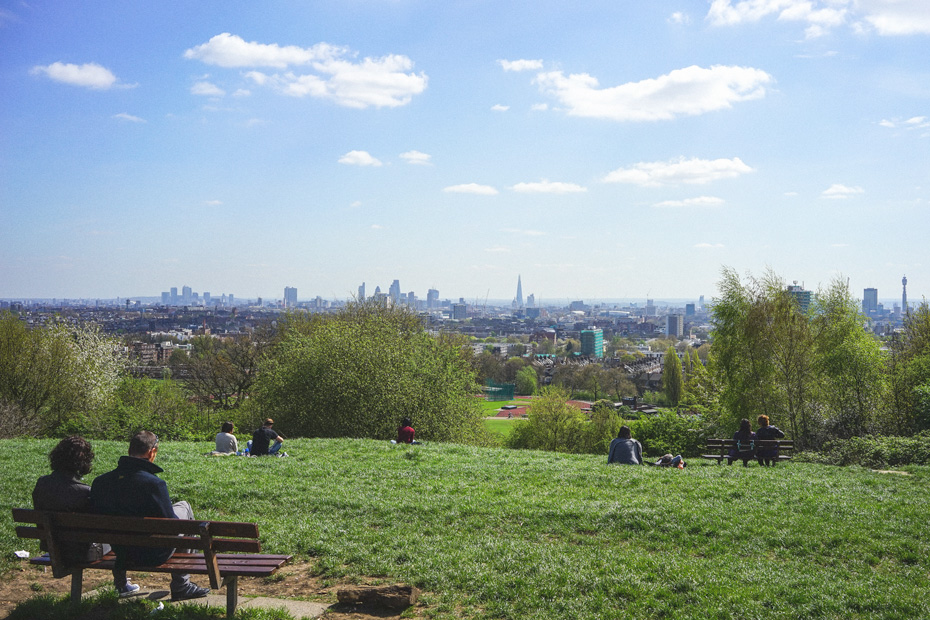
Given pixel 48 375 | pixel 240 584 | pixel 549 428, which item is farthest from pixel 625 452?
pixel 549 428

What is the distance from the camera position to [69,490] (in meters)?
5.92

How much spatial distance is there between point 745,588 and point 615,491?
4545mm

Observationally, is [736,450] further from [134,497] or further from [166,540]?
[134,497]

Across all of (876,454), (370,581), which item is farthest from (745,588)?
(876,454)

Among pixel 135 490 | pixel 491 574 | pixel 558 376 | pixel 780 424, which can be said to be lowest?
pixel 558 376

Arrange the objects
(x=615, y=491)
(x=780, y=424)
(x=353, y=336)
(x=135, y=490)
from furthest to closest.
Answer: (x=353, y=336)
(x=780, y=424)
(x=615, y=491)
(x=135, y=490)

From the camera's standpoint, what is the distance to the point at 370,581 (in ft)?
22.5

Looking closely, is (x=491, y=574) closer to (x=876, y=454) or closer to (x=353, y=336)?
(x=876, y=454)

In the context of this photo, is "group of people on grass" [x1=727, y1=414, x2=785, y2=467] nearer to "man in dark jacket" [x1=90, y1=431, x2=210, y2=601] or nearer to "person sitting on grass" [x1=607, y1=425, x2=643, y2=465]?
"person sitting on grass" [x1=607, y1=425, x2=643, y2=465]

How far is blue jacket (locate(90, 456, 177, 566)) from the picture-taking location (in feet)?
19.2

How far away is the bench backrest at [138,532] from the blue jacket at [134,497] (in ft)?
0.62

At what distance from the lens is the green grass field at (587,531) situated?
6176 millimetres

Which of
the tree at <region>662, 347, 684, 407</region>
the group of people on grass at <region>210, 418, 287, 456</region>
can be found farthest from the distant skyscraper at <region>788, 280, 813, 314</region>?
the tree at <region>662, 347, 684, 407</region>

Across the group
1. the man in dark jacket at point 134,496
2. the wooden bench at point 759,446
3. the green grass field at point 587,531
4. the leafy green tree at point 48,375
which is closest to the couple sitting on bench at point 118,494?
the man in dark jacket at point 134,496
